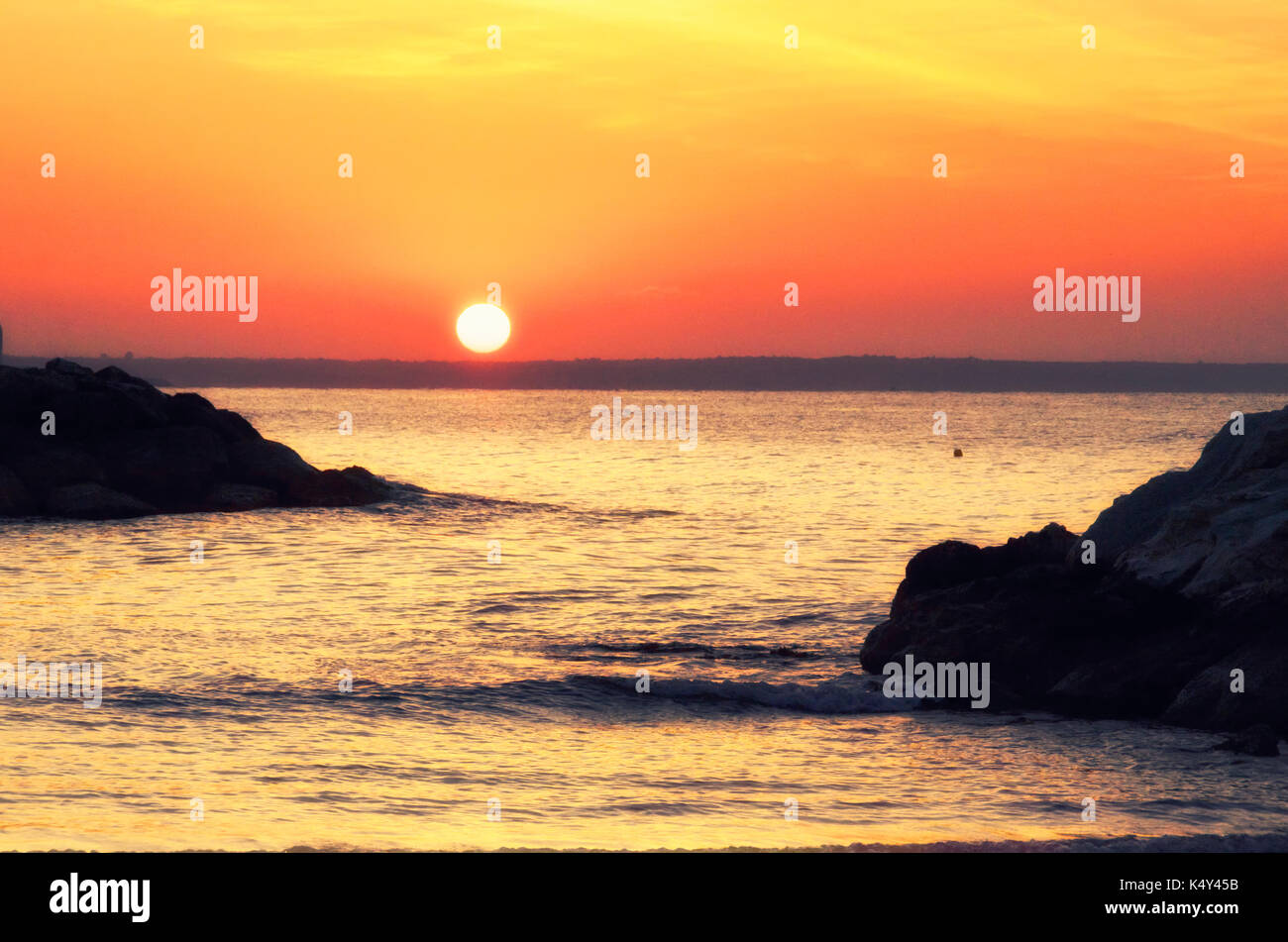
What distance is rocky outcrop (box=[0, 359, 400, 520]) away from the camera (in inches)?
1452

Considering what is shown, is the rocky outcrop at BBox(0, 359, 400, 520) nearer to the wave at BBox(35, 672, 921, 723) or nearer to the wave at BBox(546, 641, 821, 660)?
the wave at BBox(546, 641, 821, 660)

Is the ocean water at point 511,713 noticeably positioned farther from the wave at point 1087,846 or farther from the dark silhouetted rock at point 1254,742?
the wave at point 1087,846

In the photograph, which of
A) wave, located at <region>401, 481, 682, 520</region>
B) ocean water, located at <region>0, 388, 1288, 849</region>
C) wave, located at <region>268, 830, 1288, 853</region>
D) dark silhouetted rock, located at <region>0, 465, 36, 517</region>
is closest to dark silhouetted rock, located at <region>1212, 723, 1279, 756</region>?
ocean water, located at <region>0, 388, 1288, 849</region>

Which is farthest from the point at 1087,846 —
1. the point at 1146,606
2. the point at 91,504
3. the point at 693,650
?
the point at 91,504

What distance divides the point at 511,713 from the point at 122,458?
2846 cm

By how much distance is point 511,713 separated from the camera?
49.9 ft

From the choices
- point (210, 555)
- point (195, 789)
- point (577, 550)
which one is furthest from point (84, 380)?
point (195, 789)

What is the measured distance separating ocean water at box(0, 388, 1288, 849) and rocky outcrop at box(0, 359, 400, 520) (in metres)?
1.55

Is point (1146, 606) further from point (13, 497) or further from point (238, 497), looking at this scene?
point (13, 497)

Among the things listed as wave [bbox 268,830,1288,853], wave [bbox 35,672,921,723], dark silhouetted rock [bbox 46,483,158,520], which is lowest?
wave [bbox 35,672,921,723]

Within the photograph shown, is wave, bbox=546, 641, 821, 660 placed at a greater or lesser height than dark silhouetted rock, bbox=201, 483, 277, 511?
lesser

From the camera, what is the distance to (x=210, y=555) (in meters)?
29.7
